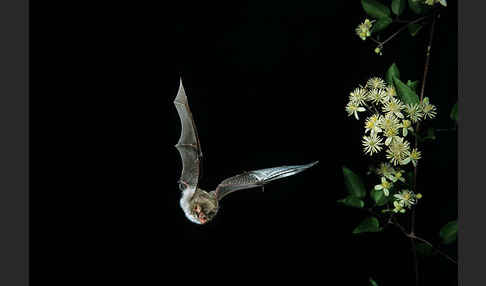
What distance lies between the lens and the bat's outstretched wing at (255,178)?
4.91ft

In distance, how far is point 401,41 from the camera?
158cm

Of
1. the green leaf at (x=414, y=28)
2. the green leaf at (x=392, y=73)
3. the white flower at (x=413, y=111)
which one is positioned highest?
the green leaf at (x=414, y=28)

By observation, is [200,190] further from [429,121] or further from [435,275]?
[435,275]

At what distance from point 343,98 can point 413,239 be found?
52 cm

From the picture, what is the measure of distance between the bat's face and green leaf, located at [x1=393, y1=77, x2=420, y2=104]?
64cm

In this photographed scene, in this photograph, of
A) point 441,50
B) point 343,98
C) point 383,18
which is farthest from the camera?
point 343,98

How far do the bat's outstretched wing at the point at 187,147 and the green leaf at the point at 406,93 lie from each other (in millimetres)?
611

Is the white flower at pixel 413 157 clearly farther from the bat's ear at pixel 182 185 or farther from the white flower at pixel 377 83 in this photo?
the bat's ear at pixel 182 185

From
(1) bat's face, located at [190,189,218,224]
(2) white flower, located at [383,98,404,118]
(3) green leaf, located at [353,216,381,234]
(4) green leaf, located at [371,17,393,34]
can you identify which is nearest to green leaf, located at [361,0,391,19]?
(4) green leaf, located at [371,17,393,34]

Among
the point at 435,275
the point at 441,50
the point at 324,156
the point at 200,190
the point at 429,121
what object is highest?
the point at 441,50

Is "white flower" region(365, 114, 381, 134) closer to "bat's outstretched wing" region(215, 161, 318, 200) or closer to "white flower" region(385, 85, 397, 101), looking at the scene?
"white flower" region(385, 85, 397, 101)

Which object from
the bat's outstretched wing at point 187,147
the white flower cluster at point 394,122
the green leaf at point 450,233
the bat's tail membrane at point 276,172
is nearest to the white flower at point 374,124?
the white flower cluster at point 394,122

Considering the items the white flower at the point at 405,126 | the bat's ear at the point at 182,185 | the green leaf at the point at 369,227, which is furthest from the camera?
the bat's ear at the point at 182,185

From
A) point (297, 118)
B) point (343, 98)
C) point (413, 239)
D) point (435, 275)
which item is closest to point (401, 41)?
point (343, 98)
